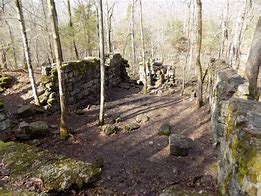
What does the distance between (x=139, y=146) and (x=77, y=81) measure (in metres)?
6.74

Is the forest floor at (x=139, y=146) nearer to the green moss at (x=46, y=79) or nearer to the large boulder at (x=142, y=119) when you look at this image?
the large boulder at (x=142, y=119)

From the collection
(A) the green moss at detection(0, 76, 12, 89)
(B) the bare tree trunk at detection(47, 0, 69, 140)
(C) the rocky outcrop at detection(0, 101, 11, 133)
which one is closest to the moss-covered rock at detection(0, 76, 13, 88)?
(A) the green moss at detection(0, 76, 12, 89)

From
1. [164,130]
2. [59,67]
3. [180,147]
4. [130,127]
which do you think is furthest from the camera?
[130,127]

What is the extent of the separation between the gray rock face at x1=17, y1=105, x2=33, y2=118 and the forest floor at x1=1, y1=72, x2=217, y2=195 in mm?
326

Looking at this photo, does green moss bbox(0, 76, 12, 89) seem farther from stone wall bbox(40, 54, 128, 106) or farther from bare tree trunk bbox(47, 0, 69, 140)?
bare tree trunk bbox(47, 0, 69, 140)

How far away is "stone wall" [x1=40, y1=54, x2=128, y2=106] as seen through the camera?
1275 centimetres

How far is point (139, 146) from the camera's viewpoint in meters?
9.49

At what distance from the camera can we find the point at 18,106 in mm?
12016

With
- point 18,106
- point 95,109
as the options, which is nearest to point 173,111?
point 95,109

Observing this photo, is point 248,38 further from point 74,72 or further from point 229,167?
point 229,167

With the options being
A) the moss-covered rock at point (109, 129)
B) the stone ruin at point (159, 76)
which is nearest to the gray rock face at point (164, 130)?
the moss-covered rock at point (109, 129)

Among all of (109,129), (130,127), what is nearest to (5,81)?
(109,129)

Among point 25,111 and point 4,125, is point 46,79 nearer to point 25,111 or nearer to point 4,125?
point 25,111

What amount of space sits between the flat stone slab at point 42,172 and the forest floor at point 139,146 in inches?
5.3
